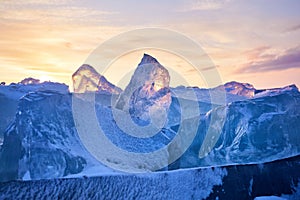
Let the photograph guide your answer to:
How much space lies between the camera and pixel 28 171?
40.3 meters

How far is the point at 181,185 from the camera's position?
12586 mm

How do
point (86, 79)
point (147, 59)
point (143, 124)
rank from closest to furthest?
point (143, 124), point (147, 59), point (86, 79)

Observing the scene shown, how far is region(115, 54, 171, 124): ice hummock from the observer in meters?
77.5

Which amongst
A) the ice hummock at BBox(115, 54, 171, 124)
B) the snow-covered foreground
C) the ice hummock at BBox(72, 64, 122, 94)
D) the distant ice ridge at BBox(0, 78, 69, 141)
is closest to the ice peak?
the ice hummock at BBox(115, 54, 171, 124)

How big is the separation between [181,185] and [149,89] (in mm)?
68901

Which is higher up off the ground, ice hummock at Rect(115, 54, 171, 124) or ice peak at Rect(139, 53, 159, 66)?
ice peak at Rect(139, 53, 159, 66)

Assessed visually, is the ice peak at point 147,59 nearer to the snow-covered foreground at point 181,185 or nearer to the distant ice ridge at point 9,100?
the distant ice ridge at point 9,100

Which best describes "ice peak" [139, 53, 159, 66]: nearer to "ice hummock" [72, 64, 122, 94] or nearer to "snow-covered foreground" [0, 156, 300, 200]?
"ice hummock" [72, 64, 122, 94]

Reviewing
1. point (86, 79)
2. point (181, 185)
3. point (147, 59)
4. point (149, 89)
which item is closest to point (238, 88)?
point (86, 79)

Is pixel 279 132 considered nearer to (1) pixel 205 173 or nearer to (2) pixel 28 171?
(2) pixel 28 171

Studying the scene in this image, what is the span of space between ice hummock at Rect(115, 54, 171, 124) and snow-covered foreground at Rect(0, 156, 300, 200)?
6106 cm

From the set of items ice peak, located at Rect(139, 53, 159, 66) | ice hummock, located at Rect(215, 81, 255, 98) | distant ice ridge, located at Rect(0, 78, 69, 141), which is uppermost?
ice hummock, located at Rect(215, 81, 255, 98)

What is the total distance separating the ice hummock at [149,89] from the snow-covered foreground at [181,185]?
61.1 meters

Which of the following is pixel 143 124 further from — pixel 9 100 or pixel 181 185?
pixel 9 100
